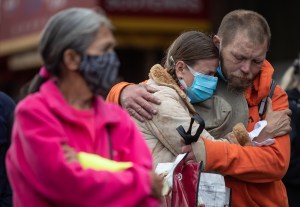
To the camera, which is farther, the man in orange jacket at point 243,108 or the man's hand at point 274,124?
the man's hand at point 274,124

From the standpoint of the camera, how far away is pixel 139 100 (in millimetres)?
4633

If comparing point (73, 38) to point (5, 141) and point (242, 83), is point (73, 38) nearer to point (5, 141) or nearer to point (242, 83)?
point (242, 83)

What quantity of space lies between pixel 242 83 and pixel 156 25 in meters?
8.80

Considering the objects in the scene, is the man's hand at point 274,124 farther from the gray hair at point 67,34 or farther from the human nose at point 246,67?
the gray hair at point 67,34

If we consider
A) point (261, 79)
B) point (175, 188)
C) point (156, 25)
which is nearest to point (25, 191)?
point (175, 188)

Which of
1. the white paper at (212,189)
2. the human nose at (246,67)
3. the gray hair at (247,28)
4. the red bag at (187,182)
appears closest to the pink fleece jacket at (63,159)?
A: the red bag at (187,182)

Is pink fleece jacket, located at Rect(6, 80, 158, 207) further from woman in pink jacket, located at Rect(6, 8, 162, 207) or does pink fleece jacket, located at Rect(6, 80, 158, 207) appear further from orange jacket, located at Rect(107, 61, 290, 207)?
orange jacket, located at Rect(107, 61, 290, 207)

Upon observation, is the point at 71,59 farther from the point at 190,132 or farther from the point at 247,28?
the point at 247,28

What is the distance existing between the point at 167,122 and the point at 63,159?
1.40 metres

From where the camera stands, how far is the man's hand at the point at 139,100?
4.58 m

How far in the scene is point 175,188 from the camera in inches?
169

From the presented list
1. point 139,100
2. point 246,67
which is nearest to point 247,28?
point 246,67

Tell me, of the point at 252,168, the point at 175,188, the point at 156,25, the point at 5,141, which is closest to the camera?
the point at 175,188

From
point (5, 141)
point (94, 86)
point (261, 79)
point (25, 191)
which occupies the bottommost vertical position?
point (5, 141)
